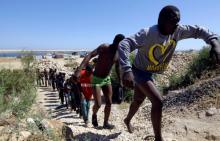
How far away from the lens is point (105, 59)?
7551mm

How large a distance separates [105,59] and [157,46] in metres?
2.36

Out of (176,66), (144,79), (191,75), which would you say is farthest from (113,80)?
(176,66)

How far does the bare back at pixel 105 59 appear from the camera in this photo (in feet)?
24.6

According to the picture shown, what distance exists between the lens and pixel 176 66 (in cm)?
2656

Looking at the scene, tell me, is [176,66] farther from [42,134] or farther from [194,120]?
[42,134]

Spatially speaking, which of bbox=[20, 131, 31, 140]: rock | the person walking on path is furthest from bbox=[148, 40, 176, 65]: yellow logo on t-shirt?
the person walking on path

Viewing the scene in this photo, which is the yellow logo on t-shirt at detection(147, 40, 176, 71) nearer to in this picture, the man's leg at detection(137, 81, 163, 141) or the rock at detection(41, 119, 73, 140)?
the man's leg at detection(137, 81, 163, 141)

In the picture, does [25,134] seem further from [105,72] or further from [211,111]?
[211,111]

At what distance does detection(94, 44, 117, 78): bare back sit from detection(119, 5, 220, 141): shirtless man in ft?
6.09

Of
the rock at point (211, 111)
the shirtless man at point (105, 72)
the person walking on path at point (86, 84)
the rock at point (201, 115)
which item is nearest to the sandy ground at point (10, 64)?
the person walking on path at point (86, 84)

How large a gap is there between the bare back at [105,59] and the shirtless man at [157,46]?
186cm

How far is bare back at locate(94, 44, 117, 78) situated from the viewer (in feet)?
24.6

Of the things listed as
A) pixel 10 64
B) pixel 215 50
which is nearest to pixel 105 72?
pixel 215 50

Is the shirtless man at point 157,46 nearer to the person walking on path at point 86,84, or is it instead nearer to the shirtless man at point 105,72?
the shirtless man at point 105,72
